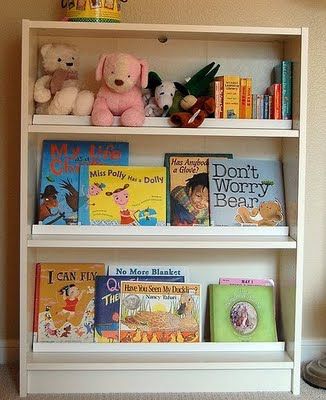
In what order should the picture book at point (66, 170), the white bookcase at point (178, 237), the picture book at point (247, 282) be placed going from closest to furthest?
the white bookcase at point (178, 237) → the picture book at point (66, 170) → the picture book at point (247, 282)

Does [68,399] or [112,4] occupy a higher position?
[112,4]

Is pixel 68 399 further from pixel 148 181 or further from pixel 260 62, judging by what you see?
pixel 260 62

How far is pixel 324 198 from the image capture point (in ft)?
8.44

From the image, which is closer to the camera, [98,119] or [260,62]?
[98,119]

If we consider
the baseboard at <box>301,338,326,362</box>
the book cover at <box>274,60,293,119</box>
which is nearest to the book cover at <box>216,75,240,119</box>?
the book cover at <box>274,60,293,119</box>

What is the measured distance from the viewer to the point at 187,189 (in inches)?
97.1

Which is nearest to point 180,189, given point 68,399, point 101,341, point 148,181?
point 148,181

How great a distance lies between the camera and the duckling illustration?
246cm

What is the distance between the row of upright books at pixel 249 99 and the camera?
2348 millimetres

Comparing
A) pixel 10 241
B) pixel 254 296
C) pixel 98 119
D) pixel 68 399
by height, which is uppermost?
pixel 98 119

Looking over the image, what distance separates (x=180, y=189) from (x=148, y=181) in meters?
0.11

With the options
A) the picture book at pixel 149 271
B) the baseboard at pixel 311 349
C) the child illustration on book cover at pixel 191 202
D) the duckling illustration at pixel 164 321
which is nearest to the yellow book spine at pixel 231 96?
the child illustration on book cover at pixel 191 202

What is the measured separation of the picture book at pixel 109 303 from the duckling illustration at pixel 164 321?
0.05 metres

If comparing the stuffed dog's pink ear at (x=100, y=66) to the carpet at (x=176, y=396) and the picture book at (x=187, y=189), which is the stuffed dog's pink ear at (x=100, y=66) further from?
the carpet at (x=176, y=396)
